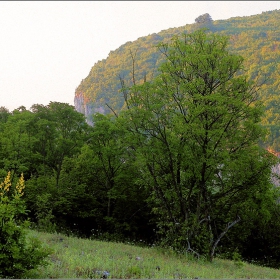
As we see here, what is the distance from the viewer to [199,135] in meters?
16.0

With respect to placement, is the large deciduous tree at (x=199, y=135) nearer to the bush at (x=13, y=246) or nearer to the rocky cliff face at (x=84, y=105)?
the bush at (x=13, y=246)

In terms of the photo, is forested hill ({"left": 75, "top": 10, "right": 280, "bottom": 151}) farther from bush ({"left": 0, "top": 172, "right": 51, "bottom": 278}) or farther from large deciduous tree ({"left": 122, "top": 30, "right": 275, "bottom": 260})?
bush ({"left": 0, "top": 172, "right": 51, "bottom": 278})

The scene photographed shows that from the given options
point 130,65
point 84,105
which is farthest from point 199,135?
point 130,65

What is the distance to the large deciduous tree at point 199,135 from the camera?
16.3 metres

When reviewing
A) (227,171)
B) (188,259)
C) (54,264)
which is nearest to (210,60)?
(227,171)

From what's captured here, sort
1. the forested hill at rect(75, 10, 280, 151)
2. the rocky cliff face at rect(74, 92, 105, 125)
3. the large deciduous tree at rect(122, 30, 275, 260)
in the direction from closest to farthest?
the large deciduous tree at rect(122, 30, 275, 260), the forested hill at rect(75, 10, 280, 151), the rocky cliff face at rect(74, 92, 105, 125)

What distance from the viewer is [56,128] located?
32719mm

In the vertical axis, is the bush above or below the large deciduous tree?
below

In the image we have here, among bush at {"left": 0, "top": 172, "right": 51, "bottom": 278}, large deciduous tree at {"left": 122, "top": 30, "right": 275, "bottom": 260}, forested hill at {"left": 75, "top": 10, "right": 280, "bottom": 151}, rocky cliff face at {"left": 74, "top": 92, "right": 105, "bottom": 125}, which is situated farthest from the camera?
rocky cliff face at {"left": 74, "top": 92, "right": 105, "bottom": 125}

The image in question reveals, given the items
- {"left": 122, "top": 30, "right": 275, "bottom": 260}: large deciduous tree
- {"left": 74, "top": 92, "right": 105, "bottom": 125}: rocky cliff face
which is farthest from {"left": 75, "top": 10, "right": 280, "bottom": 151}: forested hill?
{"left": 122, "top": 30, "right": 275, "bottom": 260}: large deciduous tree

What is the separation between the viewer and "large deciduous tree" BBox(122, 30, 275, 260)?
53.4ft

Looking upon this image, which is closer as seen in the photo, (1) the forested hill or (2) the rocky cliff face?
(1) the forested hill

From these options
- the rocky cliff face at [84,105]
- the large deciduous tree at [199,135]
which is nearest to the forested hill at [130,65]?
the rocky cliff face at [84,105]

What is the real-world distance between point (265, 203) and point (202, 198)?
11.9ft
